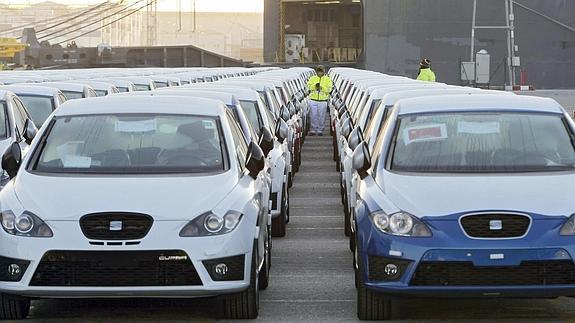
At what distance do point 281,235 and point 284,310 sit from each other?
14.0 feet

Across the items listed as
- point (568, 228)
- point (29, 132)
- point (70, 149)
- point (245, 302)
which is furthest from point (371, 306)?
point (29, 132)

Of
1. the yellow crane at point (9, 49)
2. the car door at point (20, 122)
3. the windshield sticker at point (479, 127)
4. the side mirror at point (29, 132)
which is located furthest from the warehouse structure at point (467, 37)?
the windshield sticker at point (479, 127)

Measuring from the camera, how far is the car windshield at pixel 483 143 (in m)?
9.09

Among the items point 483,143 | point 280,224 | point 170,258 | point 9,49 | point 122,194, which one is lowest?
point 9,49

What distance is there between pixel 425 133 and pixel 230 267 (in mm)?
2104

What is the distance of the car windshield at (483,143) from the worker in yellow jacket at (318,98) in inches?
862

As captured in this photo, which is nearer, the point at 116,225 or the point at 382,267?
the point at 116,225

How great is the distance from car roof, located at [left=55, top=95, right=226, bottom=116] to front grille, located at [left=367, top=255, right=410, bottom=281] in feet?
7.27

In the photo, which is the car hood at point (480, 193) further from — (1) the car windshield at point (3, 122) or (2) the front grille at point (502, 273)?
(1) the car windshield at point (3, 122)

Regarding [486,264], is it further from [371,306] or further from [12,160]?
[12,160]

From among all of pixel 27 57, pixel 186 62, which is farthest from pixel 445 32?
pixel 27 57

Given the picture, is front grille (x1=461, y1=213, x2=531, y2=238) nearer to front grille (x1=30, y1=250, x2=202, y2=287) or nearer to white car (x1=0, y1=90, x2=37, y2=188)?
front grille (x1=30, y1=250, x2=202, y2=287)

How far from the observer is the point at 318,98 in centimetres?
3178

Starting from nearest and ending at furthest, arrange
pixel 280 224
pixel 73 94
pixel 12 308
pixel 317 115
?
pixel 12 308, pixel 280 224, pixel 73 94, pixel 317 115
